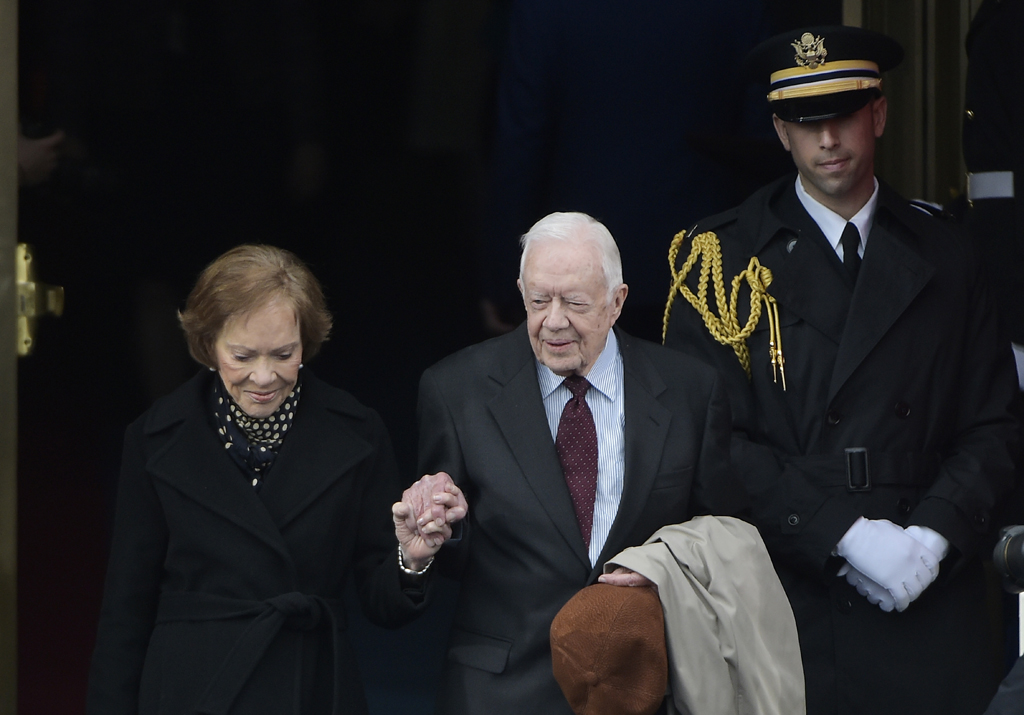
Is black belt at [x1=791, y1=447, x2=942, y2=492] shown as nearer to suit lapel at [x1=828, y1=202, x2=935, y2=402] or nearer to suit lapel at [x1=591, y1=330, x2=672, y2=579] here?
suit lapel at [x1=828, y1=202, x2=935, y2=402]

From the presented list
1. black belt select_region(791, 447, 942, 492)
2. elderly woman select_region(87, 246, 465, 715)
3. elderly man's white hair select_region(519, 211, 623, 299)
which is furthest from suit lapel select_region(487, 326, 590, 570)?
black belt select_region(791, 447, 942, 492)

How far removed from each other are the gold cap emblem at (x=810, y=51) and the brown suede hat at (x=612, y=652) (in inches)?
58.1

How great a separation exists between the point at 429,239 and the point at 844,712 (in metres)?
2.13

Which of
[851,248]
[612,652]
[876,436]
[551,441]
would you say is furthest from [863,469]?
[612,652]

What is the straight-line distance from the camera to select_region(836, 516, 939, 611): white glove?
11.0ft

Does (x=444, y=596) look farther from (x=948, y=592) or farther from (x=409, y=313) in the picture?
(x=948, y=592)

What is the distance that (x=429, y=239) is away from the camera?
16.3 ft

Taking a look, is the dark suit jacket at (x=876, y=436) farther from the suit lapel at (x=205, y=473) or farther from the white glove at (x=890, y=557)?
the suit lapel at (x=205, y=473)

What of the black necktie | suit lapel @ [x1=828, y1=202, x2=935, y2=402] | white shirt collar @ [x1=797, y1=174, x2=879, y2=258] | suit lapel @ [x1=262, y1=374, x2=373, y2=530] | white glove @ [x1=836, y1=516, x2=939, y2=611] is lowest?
white glove @ [x1=836, y1=516, x2=939, y2=611]

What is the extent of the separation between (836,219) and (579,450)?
38.0 inches

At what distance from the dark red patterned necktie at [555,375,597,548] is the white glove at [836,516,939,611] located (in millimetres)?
626

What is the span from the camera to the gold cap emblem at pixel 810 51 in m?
3.71

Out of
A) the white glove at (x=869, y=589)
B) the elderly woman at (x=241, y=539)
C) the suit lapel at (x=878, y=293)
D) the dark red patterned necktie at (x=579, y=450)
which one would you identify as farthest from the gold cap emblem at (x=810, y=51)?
the elderly woman at (x=241, y=539)

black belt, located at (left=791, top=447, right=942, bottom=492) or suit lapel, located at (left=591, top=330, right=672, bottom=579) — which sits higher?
suit lapel, located at (left=591, top=330, right=672, bottom=579)
